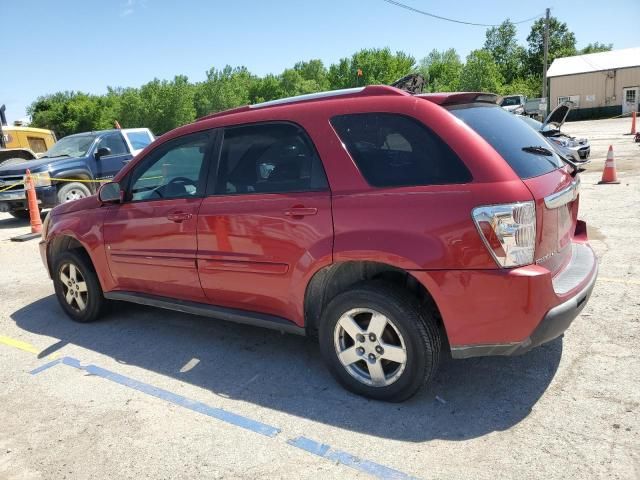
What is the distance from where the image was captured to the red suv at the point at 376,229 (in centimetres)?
269

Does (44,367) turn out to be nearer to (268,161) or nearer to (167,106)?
Answer: (268,161)

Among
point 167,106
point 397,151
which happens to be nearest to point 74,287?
point 397,151

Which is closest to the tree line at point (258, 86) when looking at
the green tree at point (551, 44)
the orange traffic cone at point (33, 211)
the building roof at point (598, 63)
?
the green tree at point (551, 44)

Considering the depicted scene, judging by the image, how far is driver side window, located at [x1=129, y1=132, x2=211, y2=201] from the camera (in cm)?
389

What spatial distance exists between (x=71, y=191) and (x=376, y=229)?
31.7 feet

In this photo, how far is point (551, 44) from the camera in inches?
3374

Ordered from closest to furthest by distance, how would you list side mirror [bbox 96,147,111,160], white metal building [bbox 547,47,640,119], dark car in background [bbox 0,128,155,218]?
dark car in background [bbox 0,128,155,218] → side mirror [bbox 96,147,111,160] → white metal building [bbox 547,47,640,119]

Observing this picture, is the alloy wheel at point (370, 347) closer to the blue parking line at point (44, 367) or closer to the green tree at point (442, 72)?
the blue parking line at point (44, 367)

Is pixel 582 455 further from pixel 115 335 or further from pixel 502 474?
pixel 115 335

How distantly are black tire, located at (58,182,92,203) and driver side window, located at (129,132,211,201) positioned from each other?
23.7ft

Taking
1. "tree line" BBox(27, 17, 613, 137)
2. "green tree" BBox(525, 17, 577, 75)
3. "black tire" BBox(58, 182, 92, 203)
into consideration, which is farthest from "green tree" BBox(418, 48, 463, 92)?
"black tire" BBox(58, 182, 92, 203)

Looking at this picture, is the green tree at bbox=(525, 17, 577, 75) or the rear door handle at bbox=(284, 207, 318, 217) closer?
the rear door handle at bbox=(284, 207, 318, 217)

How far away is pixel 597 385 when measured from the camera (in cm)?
312

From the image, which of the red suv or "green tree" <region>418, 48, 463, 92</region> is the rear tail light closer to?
the red suv
